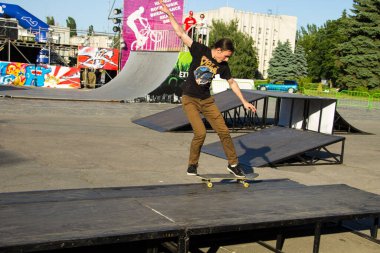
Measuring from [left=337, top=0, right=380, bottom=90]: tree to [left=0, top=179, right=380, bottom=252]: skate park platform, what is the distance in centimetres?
4943

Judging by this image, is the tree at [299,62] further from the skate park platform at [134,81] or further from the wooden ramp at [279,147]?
the wooden ramp at [279,147]

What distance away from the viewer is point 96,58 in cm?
3644

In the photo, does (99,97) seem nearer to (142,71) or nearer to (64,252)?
(142,71)

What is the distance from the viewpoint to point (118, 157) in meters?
9.13

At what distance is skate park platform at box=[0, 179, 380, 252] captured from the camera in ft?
10.3

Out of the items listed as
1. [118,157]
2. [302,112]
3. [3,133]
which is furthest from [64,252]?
[302,112]

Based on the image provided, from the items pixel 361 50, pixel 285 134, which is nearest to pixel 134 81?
pixel 285 134

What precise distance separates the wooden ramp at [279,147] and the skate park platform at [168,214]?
324 centimetres

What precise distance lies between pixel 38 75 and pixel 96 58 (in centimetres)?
511

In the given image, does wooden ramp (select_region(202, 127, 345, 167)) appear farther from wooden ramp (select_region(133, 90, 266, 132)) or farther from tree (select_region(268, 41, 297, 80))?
tree (select_region(268, 41, 297, 80))

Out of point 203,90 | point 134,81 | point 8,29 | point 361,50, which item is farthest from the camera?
point 361,50

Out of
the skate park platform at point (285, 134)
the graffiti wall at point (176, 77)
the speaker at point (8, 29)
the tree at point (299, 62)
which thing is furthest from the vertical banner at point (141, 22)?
the tree at point (299, 62)

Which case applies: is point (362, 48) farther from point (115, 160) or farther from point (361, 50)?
point (115, 160)

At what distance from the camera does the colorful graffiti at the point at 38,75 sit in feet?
107
